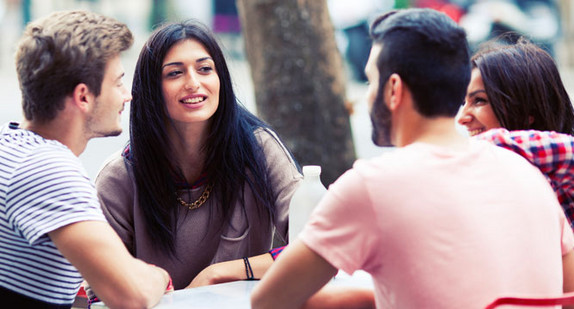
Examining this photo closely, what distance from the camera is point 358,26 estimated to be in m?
12.0

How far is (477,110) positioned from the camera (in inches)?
78.2

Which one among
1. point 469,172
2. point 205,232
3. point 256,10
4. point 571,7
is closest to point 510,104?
point 469,172

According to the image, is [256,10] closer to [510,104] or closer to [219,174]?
[219,174]

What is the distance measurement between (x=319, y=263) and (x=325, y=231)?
2.4 inches

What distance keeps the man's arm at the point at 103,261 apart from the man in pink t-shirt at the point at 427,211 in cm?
34

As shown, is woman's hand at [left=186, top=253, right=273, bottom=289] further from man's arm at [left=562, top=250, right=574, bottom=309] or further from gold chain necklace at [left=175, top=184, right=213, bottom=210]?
man's arm at [left=562, top=250, right=574, bottom=309]

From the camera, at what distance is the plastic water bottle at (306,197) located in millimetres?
1898

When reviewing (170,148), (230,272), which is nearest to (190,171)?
(170,148)

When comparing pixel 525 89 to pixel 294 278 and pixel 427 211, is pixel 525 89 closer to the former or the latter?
pixel 427 211

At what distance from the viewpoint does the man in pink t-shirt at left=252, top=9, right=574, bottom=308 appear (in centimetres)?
122

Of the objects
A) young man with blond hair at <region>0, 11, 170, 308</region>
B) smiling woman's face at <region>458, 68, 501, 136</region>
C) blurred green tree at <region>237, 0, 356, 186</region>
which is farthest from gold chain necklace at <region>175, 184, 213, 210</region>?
blurred green tree at <region>237, 0, 356, 186</region>

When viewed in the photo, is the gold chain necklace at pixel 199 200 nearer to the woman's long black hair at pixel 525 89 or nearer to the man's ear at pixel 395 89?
the woman's long black hair at pixel 525 89

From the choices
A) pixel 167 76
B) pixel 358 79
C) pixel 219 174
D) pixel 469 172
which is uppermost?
pixel 167 76

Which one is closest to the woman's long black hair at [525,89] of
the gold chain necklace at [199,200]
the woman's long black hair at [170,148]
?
the woman's long black hair at [170,148]
